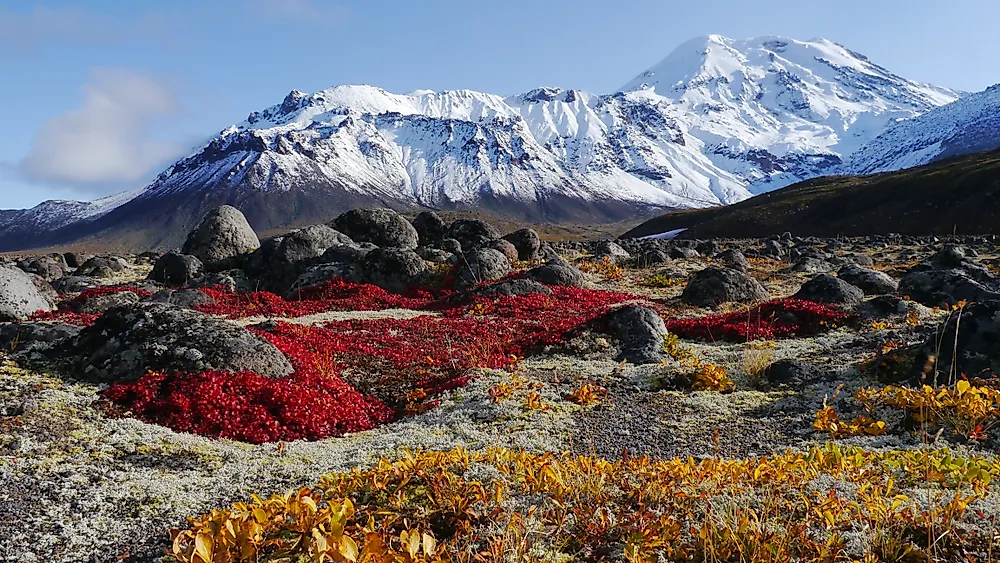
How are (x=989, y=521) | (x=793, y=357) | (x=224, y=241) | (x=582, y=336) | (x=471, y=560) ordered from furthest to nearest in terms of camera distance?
(x=224, y=241)
(x=582, y=336)
(x=793, y=357)
(x=989, y=521)
(x=471, y=560)

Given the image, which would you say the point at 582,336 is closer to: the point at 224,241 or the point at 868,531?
the point at 868,531

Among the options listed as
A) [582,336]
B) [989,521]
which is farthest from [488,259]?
[989,521]

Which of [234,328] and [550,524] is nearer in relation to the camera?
[550,524]

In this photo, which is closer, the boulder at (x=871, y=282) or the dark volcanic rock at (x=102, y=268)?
the boulder at (x=871, y=282)

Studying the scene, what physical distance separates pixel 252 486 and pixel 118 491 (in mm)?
1250

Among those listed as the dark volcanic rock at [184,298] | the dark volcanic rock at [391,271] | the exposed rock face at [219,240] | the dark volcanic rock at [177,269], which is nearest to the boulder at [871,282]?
the dark volcanic rock at [391,271]

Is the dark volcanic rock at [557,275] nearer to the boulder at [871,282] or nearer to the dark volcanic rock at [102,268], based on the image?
the boulder at [871,282]

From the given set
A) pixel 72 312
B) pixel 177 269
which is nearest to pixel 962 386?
pixel 72 312

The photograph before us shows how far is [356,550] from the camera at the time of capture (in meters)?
4.00

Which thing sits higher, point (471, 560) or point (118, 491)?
point (118, 491)

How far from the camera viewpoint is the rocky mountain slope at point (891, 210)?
7550 centimetres

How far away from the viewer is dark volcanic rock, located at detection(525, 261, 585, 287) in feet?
82.7

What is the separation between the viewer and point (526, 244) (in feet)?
117

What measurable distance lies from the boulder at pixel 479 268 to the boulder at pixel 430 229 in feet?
36.7
